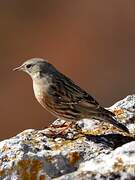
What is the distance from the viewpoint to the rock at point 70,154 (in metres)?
5.65

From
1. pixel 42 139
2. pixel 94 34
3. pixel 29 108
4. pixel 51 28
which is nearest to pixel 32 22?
pixel 51 28

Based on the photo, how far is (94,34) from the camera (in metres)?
28.8

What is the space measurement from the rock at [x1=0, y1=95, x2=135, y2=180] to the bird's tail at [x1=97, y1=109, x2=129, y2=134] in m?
0.07

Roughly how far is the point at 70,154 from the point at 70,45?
850 inches

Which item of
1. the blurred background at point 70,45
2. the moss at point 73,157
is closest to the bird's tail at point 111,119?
the moss at point 73,157

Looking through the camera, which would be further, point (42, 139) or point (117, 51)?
point (117, 51)

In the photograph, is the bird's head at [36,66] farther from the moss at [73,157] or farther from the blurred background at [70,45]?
the blurred background at [70,45]

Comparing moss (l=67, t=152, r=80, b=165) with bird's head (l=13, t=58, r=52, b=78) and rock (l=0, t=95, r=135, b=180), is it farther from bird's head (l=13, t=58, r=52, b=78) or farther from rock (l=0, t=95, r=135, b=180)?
bird's head (l=13, t=58, r=52, b=78)

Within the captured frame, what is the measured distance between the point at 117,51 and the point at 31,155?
65.1 ft

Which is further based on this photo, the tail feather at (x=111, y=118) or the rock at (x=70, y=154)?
the tail feather at (x=111, y=118)

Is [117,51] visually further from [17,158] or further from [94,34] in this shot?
[17,158]

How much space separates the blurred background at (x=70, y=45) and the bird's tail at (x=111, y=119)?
509 inches

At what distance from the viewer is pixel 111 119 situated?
7.78m

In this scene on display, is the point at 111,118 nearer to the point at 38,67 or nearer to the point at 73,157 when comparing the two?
the point at 73,157
